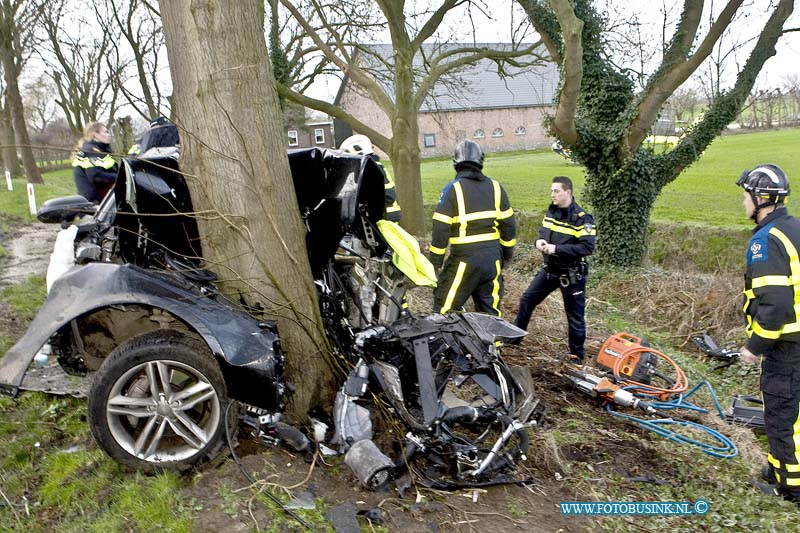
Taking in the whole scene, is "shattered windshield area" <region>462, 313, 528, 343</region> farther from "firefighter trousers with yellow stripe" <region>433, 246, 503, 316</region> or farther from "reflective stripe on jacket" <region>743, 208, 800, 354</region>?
"reflective stripe on jacket" <region>743, 208, 800, 354</region>

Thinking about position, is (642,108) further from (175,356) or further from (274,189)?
(175,356)

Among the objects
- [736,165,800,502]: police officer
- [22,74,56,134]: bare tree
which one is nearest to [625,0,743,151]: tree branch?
[736,165,800,502]: police officer

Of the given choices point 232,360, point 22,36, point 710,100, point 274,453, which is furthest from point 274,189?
point 22,36

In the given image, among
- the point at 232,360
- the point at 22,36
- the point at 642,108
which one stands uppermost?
the point at 22,36

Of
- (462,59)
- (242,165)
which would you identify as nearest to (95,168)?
(242,165)

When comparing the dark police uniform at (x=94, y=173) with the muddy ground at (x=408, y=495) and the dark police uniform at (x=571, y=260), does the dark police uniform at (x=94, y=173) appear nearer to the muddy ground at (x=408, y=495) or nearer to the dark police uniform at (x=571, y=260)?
the muddy ground at (x=408, y=495)

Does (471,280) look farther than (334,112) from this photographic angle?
No

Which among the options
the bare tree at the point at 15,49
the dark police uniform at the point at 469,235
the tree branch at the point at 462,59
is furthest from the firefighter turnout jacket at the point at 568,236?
the bare tree at the point at 15,49

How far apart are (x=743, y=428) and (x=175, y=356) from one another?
14.5ft

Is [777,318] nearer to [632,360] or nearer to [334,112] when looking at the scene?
[632,360]

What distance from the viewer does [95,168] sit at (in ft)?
21.1

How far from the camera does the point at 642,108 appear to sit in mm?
10391

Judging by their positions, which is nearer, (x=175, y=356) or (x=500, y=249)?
(x=175, y=356)

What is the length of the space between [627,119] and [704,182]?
13.3m
